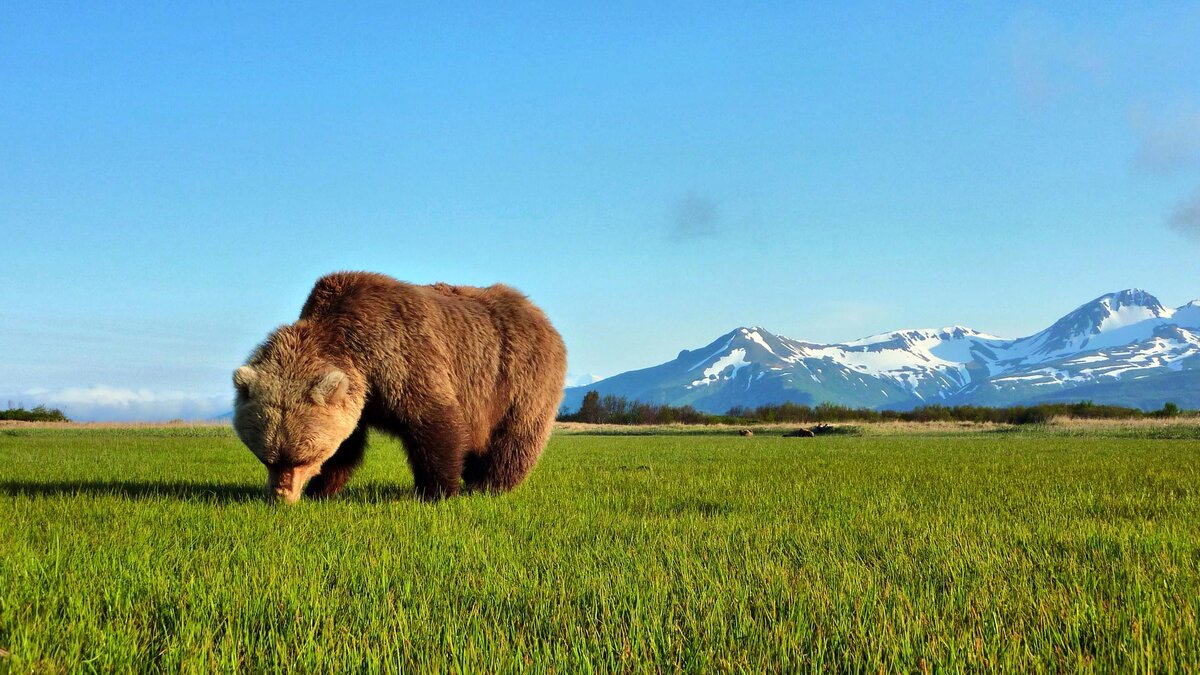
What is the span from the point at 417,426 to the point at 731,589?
4802 mm

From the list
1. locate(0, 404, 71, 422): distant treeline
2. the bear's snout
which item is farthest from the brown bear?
locate(0, 404, 71, 422): distant treeline

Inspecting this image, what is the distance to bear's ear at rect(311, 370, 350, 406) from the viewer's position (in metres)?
7.41

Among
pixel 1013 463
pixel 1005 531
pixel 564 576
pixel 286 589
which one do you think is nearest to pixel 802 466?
pixel 1013 463

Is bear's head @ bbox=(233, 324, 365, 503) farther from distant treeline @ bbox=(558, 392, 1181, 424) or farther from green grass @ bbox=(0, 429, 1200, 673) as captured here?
distant treeline @ bbox=(558, 392, 1181, 424)

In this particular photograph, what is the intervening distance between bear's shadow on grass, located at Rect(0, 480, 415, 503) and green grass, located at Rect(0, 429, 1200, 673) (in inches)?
16.0

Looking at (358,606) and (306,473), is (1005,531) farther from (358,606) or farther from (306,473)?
(306,473)

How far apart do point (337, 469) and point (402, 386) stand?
1658 millimetres

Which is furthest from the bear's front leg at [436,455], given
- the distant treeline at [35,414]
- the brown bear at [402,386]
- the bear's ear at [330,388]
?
the distant treeline at [35,414]

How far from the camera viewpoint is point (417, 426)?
8.02m

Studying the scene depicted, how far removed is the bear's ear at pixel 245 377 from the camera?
298 inches

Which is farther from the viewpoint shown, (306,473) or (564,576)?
(306,473)

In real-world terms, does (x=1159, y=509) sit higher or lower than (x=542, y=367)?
lower

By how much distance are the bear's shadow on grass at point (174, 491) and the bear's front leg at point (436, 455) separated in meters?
0.30

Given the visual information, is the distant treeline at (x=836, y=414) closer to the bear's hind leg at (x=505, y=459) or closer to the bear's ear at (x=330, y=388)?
the bear's hind leg at (x=505, y=459)
